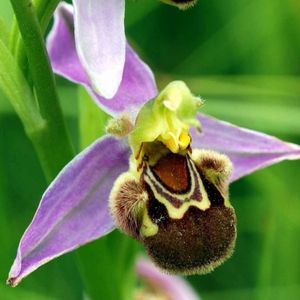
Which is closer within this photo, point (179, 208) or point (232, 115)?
point (179, 208)

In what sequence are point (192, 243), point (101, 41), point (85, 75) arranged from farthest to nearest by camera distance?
point (85, 75) → point (192, 243) → point (101, 41)

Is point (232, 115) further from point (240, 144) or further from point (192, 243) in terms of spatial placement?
point (192, 243)

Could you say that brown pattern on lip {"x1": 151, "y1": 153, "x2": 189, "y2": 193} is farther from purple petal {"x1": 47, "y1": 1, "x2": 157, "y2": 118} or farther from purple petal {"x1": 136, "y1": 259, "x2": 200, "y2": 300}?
purple petal {"x1": 136, "y1": 259, "x2": 200, "y2": 300}

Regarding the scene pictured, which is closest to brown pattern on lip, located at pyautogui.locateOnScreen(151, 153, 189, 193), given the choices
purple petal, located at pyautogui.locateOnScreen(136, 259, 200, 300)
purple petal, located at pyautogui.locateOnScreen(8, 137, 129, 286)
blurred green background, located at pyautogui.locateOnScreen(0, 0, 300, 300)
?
purple petal, located at pyautogui.locateOnScreen(8, 137, 129, 286)

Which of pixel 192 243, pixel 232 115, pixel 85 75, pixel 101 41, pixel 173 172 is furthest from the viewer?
pixel 232 115

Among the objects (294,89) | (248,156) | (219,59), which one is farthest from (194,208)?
(219,59)

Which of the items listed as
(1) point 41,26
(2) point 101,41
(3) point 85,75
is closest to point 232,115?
(3) point 85,75
